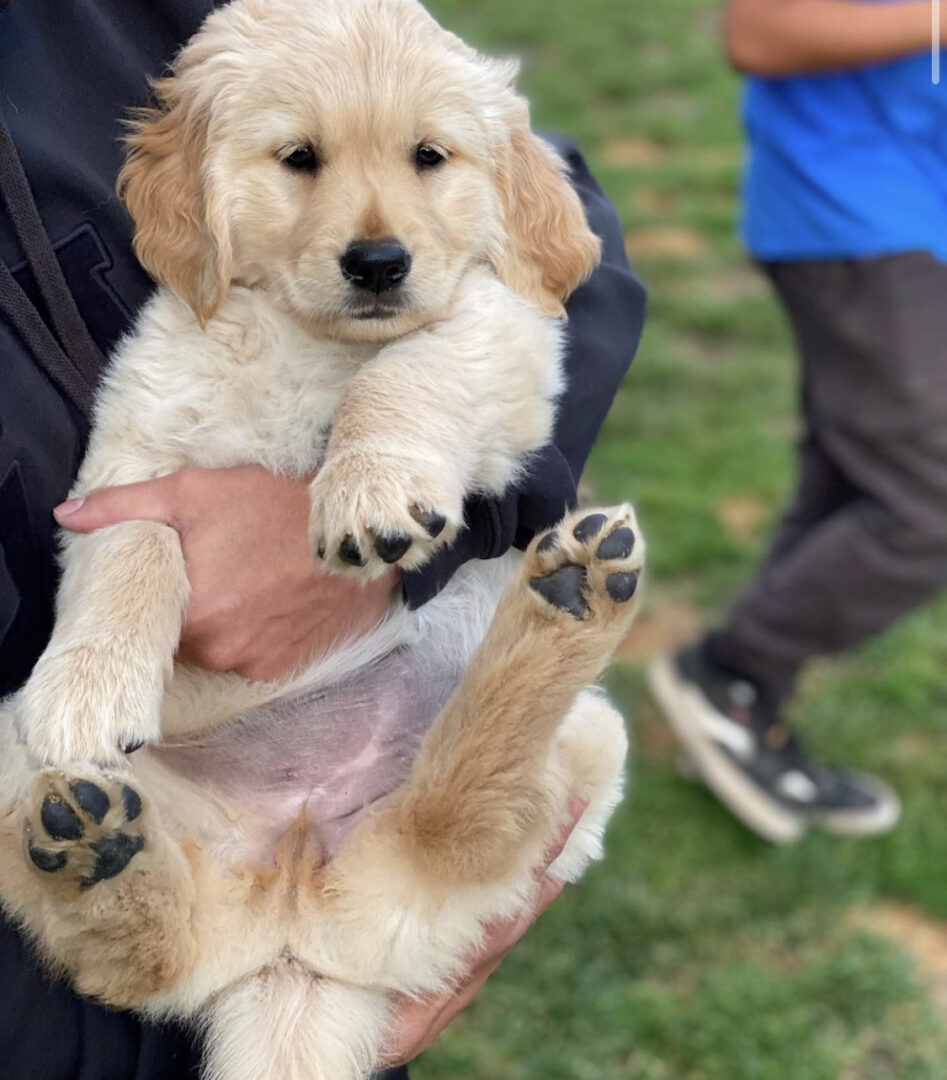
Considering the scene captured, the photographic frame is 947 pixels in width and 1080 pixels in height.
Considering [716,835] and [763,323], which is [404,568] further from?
[763,323]

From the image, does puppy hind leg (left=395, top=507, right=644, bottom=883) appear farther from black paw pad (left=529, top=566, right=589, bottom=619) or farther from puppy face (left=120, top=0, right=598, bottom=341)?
puppy face (left=120, top=0, right=598, bottom=341)

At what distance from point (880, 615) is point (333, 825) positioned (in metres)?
2.18

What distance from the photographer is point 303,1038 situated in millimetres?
2047

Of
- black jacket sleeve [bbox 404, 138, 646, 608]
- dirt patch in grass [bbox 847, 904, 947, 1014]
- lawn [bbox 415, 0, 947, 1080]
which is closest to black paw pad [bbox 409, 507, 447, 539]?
black jacket sleeve [bbox 404, 138, 646, 608]

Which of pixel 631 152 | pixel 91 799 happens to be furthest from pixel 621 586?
pixel 631 152

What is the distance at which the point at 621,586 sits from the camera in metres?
2.06

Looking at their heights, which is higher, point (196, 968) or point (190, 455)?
point (190, 455)

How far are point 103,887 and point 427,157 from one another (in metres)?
1.23

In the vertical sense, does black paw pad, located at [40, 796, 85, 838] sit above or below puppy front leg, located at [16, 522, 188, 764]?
below

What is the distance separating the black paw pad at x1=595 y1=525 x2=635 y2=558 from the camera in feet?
6.65

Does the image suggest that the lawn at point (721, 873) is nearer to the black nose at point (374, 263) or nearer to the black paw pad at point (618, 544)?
the black paw pad at point (618, 544)

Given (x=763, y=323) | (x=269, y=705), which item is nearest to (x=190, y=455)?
(x=269, y=705)

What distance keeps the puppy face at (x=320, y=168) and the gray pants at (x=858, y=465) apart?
62.3 inches

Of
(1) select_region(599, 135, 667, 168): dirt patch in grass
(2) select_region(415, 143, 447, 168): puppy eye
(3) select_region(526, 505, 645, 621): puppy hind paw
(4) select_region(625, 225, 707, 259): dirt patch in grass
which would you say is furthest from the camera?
(1) select_region(599, 135, 667, 168): dirt patch in grass
